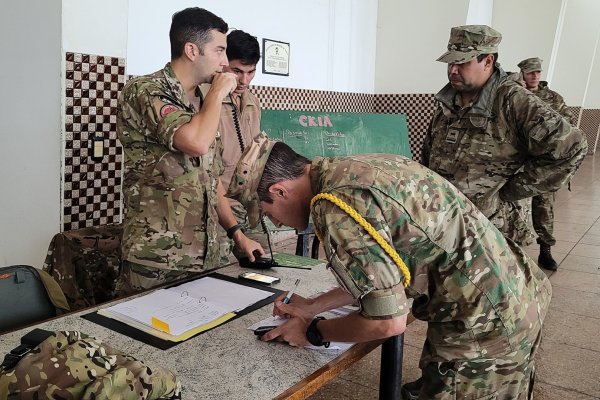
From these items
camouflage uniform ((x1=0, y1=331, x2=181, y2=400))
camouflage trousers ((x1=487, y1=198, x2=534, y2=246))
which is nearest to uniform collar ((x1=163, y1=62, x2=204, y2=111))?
camouflage uniform ((x1=0, y1=331, x2=181, y2=400))

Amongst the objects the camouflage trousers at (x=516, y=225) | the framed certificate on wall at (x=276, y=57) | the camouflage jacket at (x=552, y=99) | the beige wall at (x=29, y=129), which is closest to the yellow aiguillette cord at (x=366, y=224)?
the camouflage trousers at (x=516, y=225)

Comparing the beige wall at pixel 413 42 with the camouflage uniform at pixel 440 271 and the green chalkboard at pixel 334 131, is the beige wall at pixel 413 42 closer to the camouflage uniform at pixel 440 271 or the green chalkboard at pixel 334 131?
the green chalkboard at pixel 334 131

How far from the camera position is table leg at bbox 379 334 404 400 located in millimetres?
1598

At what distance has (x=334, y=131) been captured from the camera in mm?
4062

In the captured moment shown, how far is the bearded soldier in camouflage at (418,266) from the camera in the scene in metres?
1.14

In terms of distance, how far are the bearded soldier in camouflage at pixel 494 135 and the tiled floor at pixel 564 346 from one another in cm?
89


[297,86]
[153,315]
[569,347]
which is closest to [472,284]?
[153,315]

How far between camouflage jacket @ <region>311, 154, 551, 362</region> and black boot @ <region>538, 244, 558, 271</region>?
3.44 meters

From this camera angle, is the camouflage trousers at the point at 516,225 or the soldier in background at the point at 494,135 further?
the camouflage trousers at the point at 516,225

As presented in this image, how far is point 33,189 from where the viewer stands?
118 inches

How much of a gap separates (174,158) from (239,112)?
1130 mm

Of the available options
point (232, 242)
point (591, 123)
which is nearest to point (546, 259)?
point (232, 242)

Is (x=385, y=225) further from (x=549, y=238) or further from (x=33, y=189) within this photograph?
(x=549, y=238)

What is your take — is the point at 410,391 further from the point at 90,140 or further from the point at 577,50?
the point at 577,50
